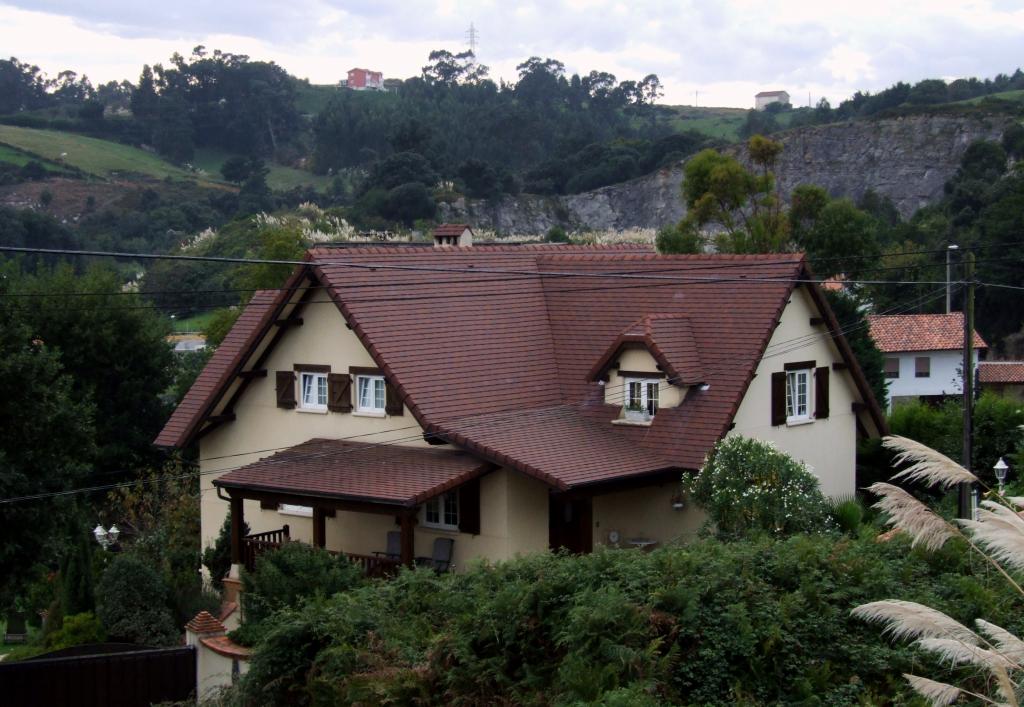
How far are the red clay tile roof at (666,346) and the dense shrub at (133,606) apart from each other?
8426mm

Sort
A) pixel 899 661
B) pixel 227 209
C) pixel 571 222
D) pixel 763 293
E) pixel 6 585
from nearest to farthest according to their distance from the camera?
pixel 899 661 → pixel 6 585 → pixel 763 293 → pixel 227 209 → pixel 571 222

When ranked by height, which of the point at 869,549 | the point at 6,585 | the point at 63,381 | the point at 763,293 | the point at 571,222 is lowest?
the point at 6,585

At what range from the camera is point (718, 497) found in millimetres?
19828

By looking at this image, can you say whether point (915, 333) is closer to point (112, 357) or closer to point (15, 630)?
point (112, 357)

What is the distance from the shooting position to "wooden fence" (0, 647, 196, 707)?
1705 cm

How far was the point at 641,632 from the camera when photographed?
11188mm

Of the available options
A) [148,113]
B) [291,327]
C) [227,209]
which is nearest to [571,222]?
[227,209]

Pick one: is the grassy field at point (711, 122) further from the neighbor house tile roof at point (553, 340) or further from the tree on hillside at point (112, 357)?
the neighbor house tile roof at point (553, 340)

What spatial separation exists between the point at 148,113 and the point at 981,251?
355ft

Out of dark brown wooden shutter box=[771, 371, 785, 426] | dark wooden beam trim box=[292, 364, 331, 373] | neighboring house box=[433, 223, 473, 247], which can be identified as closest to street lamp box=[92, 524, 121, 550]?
dark wooden beam trim box=[292, 364, 331, 373]

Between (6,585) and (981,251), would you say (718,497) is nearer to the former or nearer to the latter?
(6,585)

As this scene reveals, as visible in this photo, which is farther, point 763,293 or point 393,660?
point 763,293

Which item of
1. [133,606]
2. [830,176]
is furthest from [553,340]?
[830,176]

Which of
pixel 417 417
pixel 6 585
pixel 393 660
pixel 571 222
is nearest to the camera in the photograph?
pixel 393 660
